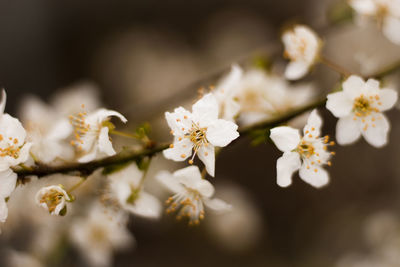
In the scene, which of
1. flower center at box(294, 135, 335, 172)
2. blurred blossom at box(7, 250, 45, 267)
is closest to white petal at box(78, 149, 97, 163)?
flower center at box(294, 135, 335, 172)

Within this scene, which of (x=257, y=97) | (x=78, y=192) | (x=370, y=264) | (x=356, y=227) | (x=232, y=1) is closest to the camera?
(x=257, y=97)

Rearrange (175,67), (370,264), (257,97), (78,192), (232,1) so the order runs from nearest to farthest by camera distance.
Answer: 1. (257,97)
2. (78,192)
3. (370,264)
4. (175,67)
5. (232,1)

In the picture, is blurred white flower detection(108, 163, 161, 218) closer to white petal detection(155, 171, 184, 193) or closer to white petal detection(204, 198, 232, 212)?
white petal detection(155, 171, 184, 193)

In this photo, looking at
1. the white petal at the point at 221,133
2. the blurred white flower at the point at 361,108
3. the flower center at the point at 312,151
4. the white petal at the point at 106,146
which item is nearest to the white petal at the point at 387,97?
the blurred white flower at the point at 361,108

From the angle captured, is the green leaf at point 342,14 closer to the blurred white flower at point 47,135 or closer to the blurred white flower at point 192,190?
the blurred white flower at point 192,190

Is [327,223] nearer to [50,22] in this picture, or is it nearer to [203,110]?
[203,110]

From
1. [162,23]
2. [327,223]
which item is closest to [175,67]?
[162,23]

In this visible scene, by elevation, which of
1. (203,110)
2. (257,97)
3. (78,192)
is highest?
(203,110)
